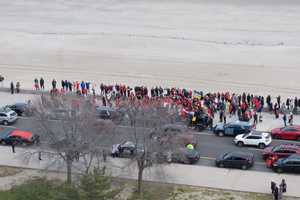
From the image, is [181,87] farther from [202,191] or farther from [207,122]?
[202,191]

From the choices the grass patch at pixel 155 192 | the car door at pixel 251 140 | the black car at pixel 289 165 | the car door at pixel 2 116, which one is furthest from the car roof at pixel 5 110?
the black car at pixel 289 165

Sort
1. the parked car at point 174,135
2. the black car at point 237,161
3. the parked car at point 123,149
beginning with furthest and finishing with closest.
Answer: the parked car at point 123,149 → the black car at point 237,161 → the parked car at point 174,135

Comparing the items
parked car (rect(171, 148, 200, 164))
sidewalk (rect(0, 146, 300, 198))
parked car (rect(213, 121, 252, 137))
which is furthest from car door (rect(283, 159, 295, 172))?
parked car (rect(213, 121, 252, 137))

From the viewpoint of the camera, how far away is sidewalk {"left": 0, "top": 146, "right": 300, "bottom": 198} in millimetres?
39781

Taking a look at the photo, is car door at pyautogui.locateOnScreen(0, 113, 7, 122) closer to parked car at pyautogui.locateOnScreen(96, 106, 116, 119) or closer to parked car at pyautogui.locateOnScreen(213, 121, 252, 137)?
parked car at pyautogui.locateOnScreen(96, 106, 116, 119)

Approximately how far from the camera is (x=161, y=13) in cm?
8931

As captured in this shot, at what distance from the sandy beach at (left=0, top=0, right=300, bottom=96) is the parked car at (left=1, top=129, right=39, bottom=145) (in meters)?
16.3

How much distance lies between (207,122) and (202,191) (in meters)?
10.8

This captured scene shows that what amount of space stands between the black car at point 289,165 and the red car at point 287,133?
564 centimetres

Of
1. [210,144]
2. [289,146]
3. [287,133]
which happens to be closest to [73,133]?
[210,144]

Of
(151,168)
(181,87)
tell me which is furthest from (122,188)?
(181,87)

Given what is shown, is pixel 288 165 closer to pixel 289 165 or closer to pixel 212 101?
pixel 289 165

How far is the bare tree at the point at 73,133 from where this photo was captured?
1558 inches

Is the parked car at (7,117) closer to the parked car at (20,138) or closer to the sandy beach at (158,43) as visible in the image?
the parked car at (20,138)
